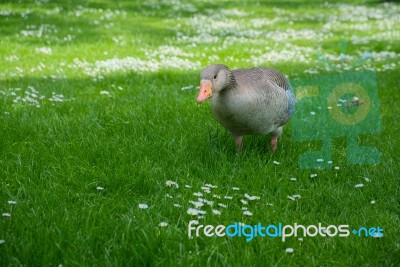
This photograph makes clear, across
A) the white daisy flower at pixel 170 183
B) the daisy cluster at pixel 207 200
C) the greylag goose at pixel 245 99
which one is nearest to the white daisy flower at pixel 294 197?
the daisy cluster at pixel 207 200

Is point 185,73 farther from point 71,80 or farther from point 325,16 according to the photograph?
point 325,16

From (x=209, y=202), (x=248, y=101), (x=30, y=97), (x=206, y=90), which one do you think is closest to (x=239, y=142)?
(x=248, y=101)

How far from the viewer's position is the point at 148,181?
477cm

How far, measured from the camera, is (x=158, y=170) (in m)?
5.03

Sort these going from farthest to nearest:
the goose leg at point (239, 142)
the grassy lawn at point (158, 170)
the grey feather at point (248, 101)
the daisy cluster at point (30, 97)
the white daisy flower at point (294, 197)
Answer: the daisy cluster at point (30, 97)
the goose leg at point (239, 142)
the grey feather at point (248, 101)
the white daisy flower at point (294, 197)
the grassy lawn at point (158, 170)

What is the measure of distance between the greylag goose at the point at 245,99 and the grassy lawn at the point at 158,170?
419 mm

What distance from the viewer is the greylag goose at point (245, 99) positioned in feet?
15.4

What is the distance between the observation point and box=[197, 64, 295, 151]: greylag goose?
468cm

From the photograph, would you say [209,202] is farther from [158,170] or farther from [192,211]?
[158,170]

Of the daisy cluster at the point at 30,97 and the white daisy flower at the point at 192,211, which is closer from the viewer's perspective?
the white daisy flower at the point at 192,211

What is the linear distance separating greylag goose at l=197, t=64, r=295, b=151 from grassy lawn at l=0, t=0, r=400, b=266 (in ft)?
1.37

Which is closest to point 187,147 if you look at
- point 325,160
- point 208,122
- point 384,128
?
point 208,122

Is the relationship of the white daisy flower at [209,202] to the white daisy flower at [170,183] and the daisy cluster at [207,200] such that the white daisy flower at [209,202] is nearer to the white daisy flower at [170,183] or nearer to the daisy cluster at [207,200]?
the daisy cluster at [207,200]

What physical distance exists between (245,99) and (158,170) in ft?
3.52
